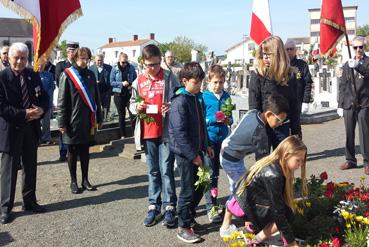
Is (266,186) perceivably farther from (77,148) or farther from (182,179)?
(77,148)

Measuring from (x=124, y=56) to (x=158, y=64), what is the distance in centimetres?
543

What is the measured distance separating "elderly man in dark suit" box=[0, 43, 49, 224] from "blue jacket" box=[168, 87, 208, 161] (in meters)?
A: 1.79

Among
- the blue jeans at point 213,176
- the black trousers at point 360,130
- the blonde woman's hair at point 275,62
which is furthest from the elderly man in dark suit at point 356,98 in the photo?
the blue jeans at point 213,176

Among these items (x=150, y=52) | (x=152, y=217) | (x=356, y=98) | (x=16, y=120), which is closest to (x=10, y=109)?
(x=16, y=120)

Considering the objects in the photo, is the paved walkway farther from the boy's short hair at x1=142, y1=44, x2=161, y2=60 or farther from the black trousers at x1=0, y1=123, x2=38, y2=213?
the boy's short hair at x1=142, y1=44, x2=161, y2=60

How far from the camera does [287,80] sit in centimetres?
475

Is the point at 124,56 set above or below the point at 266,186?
above

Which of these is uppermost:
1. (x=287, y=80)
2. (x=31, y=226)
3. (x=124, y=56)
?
(x=124, y=56)

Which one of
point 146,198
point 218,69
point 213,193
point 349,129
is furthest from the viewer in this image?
point 349,129

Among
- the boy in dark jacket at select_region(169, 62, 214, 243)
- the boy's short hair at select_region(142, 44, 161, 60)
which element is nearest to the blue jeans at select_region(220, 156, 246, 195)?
the boy in dark jacket at select_region(169, 62, 214, 243)

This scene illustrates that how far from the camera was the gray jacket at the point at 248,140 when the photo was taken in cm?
415

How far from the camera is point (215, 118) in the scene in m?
5.11

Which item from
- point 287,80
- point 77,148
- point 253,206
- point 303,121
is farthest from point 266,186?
point 303,121

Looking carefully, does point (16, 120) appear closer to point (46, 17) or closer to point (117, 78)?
point (46, 17)
